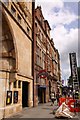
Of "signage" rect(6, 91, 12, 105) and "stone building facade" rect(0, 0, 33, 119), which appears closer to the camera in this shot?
"stone building facade" rect(0, 0, 33, 119)

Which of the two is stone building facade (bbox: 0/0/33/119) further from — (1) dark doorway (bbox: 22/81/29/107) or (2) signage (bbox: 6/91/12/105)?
(1) dark doorway (bbox: 22/81/29/107)

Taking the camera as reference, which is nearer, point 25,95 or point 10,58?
point 10,58

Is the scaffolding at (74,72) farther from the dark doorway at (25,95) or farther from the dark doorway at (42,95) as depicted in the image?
the dark doorway at (42,95)

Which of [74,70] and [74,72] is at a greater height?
[74,70]

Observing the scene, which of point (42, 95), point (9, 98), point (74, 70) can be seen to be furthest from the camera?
Result: point (42, 95)

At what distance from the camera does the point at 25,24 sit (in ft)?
82.6

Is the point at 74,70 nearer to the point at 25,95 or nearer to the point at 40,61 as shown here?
Answer: the point at 25,95

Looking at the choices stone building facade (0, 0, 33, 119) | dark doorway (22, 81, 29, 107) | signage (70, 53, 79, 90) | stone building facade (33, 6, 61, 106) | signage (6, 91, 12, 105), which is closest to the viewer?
stone building facade (0, 0, 33, 119)

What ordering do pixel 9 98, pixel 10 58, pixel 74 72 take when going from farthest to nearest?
1. pixel 74 72
2. pixel 10 58
3. pixel 9 98

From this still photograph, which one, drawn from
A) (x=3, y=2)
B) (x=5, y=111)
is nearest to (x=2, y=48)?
(x=3, y=2)

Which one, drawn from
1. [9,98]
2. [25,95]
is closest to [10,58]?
[9,98]

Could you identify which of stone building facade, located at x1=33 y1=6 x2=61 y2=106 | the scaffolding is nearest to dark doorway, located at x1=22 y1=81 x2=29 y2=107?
stone building facade, located at x1=33 y1=6 x2=61 y2=106

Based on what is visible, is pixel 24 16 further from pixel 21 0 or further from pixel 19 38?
pixel 19 38

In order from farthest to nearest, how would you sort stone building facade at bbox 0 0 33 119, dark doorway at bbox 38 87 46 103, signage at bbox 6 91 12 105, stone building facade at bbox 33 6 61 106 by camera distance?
dark doorway at bbox 38 87 46 103 < stone building facade at bbox 33 6 61 106 < signage at bbox 6 91 12 105 < stone building facade at bbox 0 0 33 119
